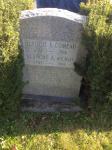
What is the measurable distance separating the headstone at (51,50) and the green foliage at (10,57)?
0.61ft

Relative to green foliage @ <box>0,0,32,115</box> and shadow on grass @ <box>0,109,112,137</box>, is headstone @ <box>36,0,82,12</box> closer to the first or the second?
green foliage @ <box>0,0,32,115</box>

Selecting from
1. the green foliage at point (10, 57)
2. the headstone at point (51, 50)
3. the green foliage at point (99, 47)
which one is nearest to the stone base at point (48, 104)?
the headstone at point (51, 50)

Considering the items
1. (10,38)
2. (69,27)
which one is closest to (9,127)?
(10,38)

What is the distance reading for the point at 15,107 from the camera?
4.94 meters

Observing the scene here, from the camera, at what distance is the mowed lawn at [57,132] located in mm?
4781

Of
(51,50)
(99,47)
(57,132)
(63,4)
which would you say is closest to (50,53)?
→ (51,50)

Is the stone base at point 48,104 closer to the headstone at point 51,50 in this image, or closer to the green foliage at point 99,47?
the headstone at point 51,50

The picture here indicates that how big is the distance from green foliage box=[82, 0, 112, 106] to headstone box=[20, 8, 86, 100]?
17 centimetres

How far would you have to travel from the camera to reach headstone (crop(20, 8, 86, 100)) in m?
4.63

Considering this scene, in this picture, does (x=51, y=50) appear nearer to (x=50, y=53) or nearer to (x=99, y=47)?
(x=50, y=53)

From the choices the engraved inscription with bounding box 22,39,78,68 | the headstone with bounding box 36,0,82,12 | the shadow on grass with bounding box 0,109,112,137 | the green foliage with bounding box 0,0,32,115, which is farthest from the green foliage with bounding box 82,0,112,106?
the headstone with bounding box 36,0,82,12

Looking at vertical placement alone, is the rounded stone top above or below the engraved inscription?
above

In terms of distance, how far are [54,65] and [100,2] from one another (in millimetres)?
1095

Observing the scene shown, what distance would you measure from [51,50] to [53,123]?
1.03m
